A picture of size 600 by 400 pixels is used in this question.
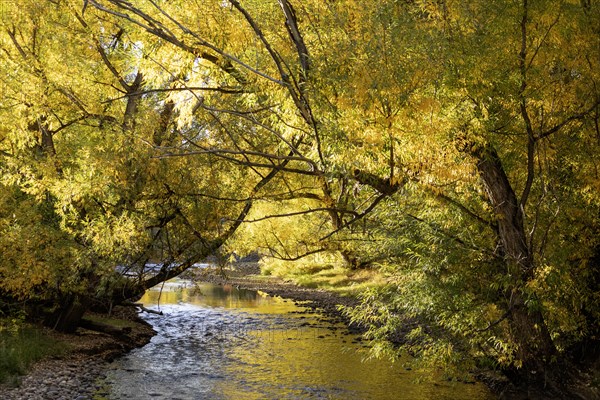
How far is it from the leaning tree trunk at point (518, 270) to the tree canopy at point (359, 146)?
0.04 meters

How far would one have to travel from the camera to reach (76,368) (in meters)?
12.3

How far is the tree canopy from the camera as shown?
713 cm

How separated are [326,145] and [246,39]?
2.78 meters

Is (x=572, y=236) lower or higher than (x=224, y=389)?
higher

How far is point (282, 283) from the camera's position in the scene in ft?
120

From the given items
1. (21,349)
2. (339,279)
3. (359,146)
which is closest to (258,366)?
(21,349)

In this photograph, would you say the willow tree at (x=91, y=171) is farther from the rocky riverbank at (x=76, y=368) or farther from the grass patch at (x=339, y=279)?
the grass patch at (x=339, y=279)

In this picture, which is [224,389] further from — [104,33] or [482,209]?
[104,33]

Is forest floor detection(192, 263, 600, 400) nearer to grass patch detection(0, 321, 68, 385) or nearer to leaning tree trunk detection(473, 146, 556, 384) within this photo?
leaning tree trunk detection(473, 146, 556, 384)

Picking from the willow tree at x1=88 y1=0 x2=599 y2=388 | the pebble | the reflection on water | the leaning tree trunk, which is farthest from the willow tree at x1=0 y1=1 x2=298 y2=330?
the leaning tree trunk

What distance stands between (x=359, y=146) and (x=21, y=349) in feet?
28.5

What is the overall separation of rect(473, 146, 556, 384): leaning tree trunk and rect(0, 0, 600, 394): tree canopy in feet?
0.12

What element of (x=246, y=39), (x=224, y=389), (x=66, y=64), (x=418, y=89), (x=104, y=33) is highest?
(x=104, y=33)

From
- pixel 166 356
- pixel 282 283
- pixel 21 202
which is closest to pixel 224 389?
pixel 166 356
